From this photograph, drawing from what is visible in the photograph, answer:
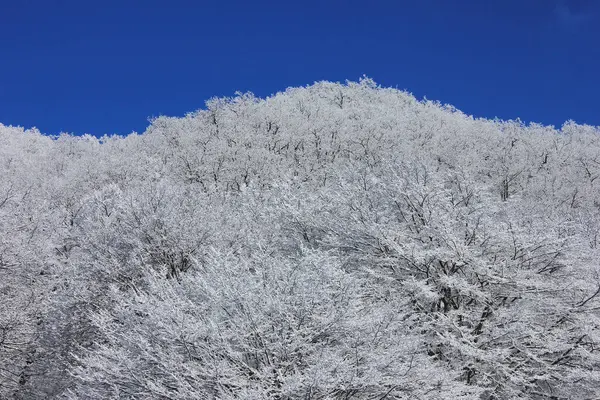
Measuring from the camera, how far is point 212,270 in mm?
11562

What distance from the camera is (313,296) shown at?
10.5 metres

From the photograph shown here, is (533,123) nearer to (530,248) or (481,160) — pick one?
(481,160)

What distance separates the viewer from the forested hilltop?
10.1m

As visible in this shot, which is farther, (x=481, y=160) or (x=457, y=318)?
(x=481, y=160)

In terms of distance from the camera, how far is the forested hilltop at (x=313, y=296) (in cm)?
1009

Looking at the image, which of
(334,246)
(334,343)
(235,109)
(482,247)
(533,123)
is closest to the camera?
(334,343)

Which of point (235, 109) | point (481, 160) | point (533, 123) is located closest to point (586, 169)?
point (481, 160)

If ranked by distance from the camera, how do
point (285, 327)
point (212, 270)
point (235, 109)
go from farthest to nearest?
point (235, 109) → point (212, 270) → point (285, 327)

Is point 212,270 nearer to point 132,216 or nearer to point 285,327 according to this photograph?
point 285,327

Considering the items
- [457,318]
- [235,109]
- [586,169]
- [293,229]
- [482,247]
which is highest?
[235,109]

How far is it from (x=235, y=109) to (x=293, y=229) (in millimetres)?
45658

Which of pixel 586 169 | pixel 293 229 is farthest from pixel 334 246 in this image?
pixel 586 169

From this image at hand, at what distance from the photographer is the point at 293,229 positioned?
1761cm

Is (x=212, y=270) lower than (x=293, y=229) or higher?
lower
